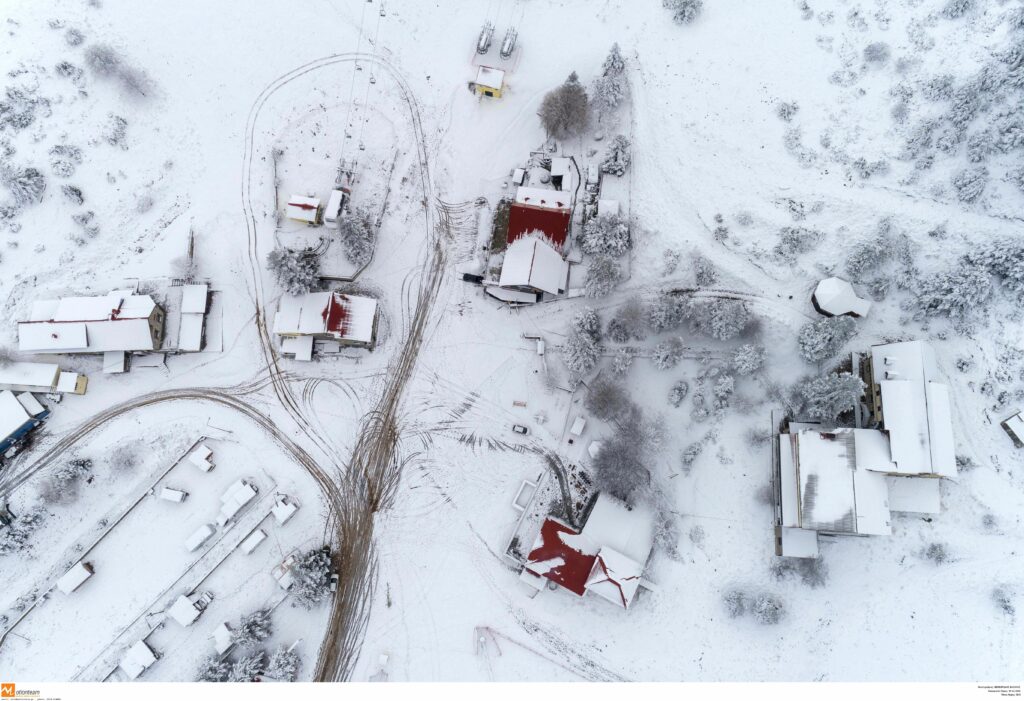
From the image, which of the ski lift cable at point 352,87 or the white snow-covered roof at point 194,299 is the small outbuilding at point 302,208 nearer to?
the ski lift cable at point 352,87

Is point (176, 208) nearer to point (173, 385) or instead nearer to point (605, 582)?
point (173, 385)

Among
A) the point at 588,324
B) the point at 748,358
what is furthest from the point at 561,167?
the point at 748,358

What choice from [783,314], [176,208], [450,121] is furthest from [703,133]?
[176,208]

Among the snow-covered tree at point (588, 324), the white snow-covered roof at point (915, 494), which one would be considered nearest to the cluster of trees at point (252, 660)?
the snow-covered tree at point (588, 324)

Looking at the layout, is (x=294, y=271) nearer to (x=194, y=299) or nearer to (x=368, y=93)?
(x=194, y=299)

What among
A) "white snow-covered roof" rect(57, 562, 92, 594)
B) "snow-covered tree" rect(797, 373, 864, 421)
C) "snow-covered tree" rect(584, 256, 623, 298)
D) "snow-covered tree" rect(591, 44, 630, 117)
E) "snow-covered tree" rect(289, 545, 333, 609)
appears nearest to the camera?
"snow-covered tree" rect(797, 373, 864, 421)

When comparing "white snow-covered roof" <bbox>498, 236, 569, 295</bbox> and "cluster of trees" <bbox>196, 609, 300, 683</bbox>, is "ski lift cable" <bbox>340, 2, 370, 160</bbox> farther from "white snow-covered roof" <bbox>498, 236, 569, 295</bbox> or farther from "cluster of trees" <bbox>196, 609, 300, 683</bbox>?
"cluster of trees" <bbox>196, 609, 300, 683</bbox>

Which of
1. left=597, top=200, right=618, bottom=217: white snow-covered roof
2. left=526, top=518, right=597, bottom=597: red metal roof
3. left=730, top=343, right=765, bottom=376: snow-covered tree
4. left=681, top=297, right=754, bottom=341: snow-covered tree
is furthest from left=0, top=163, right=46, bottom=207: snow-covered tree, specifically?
left=730, top=343, right=765, bottom=376: snow-covered tree
